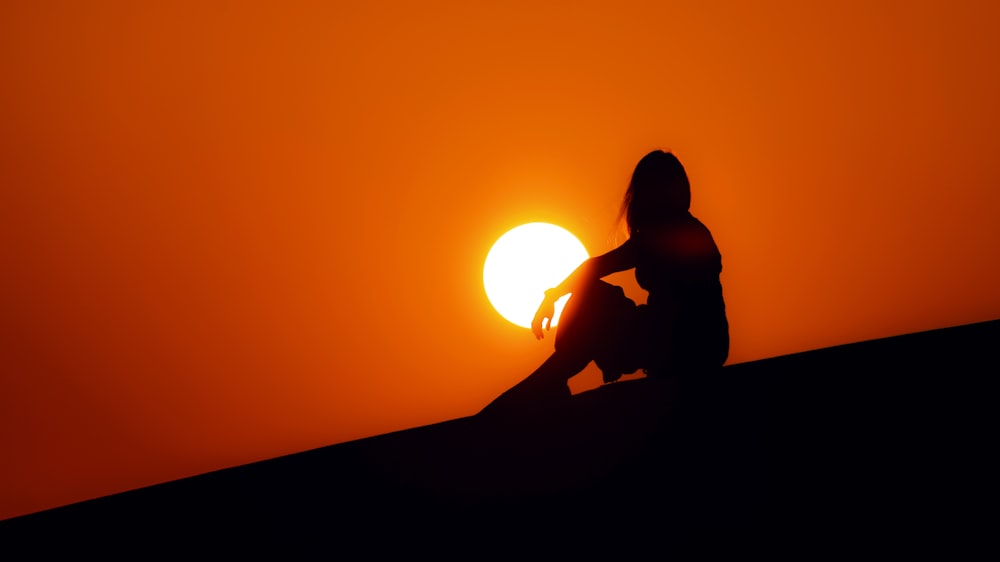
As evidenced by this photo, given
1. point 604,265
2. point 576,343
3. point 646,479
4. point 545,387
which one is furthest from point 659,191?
point 646,479

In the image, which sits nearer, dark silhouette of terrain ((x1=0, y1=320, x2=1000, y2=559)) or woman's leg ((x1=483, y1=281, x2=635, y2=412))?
dark silhouette of terrain ((x1=0, y1=320, x2=1000, y2=559))

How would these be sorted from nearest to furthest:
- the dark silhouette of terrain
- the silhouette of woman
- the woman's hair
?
the dark silhouette of terrain
the silhouette of woman
the woman's hair

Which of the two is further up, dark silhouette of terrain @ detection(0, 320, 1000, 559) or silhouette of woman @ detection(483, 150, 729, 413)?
silhouette of woman @ detection(483, 150, 729, 413)

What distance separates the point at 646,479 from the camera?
109cm

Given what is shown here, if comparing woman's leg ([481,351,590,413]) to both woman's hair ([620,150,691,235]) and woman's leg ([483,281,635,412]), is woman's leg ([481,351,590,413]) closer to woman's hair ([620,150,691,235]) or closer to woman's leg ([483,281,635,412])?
woman's leg ([483,281,635,412])

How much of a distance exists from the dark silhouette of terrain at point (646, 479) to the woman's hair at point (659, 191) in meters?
0.55

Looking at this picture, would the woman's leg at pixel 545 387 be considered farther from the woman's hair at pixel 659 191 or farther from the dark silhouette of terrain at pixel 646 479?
the woman's hair at pixel 659 191

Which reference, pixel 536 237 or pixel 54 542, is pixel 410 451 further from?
pixel 536 237

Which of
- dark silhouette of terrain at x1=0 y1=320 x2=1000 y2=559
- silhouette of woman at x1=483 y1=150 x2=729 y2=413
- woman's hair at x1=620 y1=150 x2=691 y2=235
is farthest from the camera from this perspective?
woman's hair at x1=620 y1=150 x2=691 y2=235

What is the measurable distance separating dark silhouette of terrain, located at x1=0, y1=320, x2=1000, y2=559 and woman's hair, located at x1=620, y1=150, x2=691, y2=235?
1.80 feet

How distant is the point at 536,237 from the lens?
9.00ft

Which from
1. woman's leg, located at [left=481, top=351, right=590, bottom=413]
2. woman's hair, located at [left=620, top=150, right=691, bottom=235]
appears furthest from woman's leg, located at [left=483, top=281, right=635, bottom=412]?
woman's hair, located at [left=620, top=150, right=691, bottom=235]

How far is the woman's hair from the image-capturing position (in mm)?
1614

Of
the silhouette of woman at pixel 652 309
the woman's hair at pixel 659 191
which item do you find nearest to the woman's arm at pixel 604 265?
the silhouette of woman at pixel 652 309
